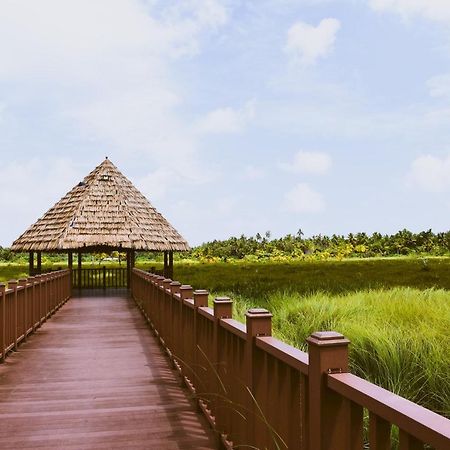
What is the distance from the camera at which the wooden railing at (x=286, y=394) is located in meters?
2.02

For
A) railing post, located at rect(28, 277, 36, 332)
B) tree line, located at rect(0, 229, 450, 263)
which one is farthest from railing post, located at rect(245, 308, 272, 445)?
tree line, located at rect(0, 229, 450, 263)

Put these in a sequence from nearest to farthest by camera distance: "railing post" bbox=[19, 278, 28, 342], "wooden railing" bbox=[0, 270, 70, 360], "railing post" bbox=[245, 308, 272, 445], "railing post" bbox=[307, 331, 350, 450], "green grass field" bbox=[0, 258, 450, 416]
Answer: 1. "railing post" bbox=[307, 331, 350, 450]
2. "railing post" bbox=[245, 308, 272, 445]
3. "green grass field" bbox=[0, 258, 450, 416]
4. "wooden railing" bbox=[0, 270, 70, 360]
5. "railing post" bbox=[19, 278, 28, 342]

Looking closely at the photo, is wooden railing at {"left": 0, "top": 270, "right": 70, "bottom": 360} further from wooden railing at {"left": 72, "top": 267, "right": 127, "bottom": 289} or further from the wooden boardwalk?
wooden railing at {"left": 72, "top": 267, "right": 127, "bottom": 289}

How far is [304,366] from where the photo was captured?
105 inches

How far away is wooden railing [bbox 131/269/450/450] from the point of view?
2016 mm

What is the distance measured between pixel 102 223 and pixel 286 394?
67.6ft

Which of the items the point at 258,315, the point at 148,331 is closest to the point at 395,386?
the point at 258,315

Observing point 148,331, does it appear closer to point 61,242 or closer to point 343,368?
point 343,368

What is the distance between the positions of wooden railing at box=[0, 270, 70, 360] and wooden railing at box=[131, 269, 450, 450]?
3665mm

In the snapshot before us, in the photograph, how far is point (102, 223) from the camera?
75.7ft

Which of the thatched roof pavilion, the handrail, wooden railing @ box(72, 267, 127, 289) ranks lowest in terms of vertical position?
wooden railing @ box(72, 267, 127, 289)

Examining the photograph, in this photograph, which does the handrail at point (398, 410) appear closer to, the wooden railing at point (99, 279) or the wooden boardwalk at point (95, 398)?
the wooden boardwalk at point (95, 398)

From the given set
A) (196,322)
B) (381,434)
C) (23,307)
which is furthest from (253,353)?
(23,307)

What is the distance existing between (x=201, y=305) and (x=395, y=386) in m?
1.96
